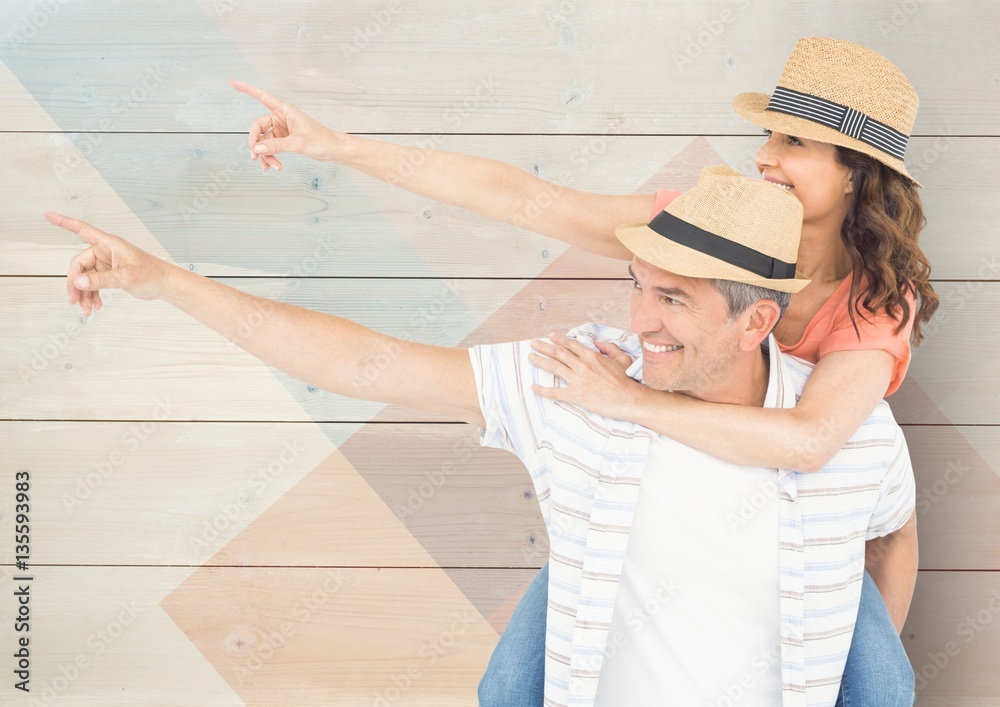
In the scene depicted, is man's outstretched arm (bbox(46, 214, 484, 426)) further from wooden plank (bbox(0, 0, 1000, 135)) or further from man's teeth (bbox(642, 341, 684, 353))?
wooden plank (bbox(0, 0, 1000, 135))

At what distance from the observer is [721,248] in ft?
3.57

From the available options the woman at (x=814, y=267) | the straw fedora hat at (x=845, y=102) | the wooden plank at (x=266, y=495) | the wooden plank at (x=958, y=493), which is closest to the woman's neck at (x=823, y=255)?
the woman at (x=814, y=267)

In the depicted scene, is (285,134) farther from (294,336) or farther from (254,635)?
(254,635)

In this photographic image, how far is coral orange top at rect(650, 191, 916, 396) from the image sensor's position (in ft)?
3.94

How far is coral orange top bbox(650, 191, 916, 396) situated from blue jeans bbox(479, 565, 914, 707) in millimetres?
343

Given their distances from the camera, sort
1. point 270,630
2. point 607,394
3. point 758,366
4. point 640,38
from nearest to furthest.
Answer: point 607,394 < point 758,366 < point 640,38 < point 270,630

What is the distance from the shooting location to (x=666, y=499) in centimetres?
118

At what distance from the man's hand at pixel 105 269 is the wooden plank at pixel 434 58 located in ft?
2.13

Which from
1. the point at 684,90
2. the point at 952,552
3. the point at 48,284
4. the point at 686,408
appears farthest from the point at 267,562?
the point at 952,552

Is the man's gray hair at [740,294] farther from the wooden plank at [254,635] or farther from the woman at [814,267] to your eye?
the wooden plank at [254,635]

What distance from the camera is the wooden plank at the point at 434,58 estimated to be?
4.99 feet

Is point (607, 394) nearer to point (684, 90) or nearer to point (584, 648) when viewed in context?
point (584, 648)

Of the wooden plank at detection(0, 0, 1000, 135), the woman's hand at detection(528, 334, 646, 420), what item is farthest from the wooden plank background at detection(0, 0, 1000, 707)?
the woman's hand at detection(528, 334, 646, 420)

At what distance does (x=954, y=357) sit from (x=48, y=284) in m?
1.57
